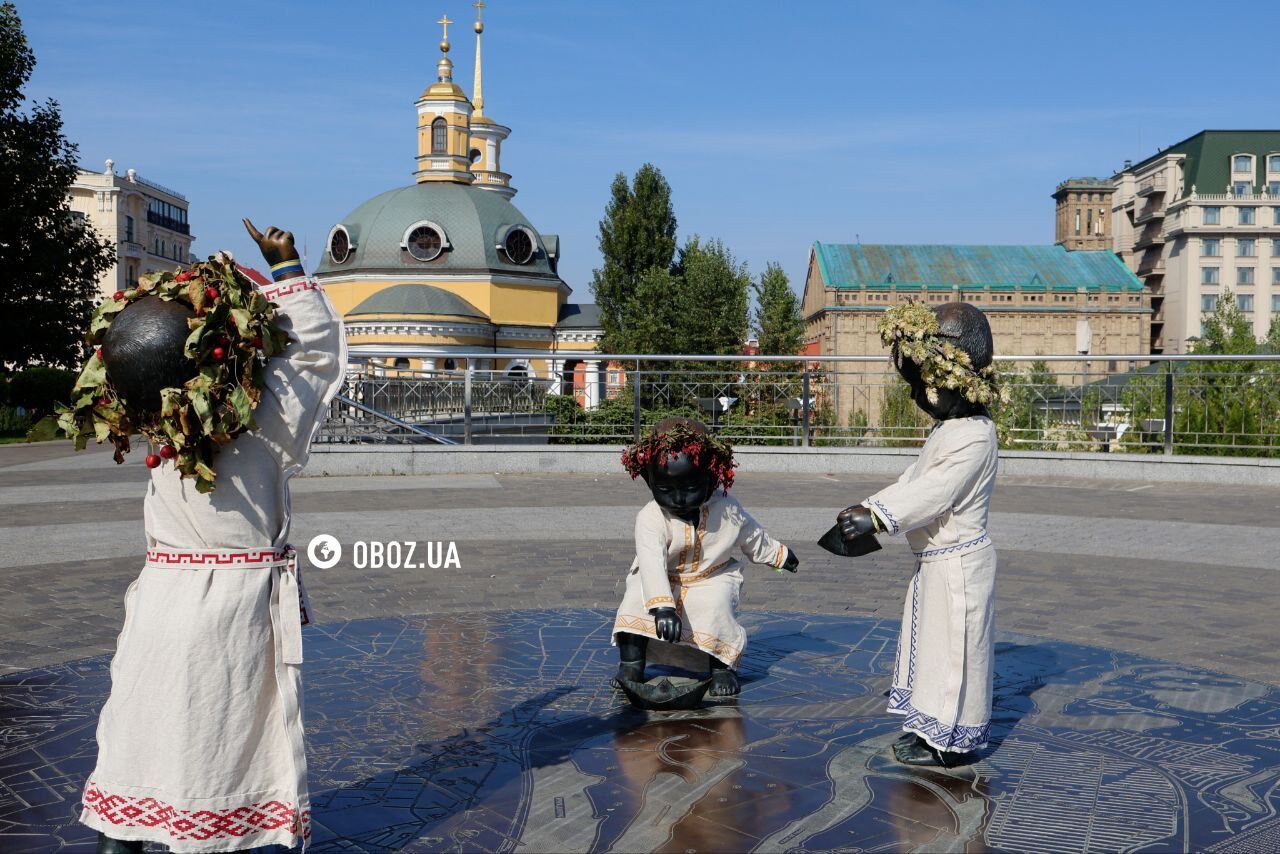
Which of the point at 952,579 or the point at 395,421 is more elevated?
the point at 395,421

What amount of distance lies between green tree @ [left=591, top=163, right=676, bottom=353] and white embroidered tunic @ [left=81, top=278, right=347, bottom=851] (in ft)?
178

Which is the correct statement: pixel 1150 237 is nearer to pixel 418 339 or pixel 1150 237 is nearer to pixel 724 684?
pixel 418 339

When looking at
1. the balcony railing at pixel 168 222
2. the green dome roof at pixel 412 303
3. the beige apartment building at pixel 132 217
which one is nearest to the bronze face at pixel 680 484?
the green dome roof at pixel 412 303

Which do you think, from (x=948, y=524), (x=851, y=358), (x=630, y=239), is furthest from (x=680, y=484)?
(x=630, y=239)

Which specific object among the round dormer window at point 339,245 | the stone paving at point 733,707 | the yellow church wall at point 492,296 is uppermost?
the round dormer window at point 339,245

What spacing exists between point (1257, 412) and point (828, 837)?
13521 mm

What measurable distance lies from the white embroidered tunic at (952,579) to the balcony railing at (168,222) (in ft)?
315

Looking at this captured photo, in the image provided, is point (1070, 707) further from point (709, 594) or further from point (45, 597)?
point (45, 597)

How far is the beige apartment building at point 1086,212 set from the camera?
307 ft

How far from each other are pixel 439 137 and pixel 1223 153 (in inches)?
2167

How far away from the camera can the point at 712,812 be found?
12.3ft

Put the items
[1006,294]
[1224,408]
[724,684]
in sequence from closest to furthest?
[724,684]
[1224,408]
[1006,294]

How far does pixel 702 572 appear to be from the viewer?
16.2 feet

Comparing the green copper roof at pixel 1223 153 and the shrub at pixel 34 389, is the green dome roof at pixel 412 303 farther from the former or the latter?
the green copper roof at pixel 1223 153
